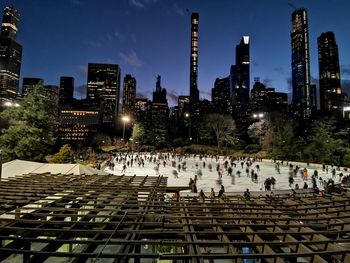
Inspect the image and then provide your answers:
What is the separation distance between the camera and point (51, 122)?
2952 cm

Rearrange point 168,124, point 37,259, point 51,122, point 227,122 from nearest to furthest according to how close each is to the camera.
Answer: point 37,259, point 51,122, point 227,122, point 168,124

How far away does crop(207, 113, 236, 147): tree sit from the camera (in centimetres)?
7675

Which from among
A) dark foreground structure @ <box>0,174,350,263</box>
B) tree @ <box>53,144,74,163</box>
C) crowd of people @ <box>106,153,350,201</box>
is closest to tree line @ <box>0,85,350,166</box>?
tree @ <box>53,144,74,163</box>

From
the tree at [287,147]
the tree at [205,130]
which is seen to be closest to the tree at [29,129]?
the tree at [287,147]

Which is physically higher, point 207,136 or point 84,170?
point 207,136

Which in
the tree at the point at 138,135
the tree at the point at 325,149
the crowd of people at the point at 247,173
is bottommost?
the crowd of people at the point at 247,173

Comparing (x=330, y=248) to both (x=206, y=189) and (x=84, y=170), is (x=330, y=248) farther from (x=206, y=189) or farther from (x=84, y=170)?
(x=206, y=189)

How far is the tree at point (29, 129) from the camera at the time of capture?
26875 millimetres

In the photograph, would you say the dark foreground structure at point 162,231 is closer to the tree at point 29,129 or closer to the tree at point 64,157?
the tree at point 29,129

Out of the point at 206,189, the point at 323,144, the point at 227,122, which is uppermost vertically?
the point at 227,122

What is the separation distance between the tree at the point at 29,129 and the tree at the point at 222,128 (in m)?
55.9

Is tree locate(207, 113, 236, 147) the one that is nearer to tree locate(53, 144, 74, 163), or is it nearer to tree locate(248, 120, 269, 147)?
tree locate(248, 120, 269, 147)

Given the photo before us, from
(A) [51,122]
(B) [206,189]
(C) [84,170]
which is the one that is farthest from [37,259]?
(A) [51,122]

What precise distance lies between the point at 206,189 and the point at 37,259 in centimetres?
2312
